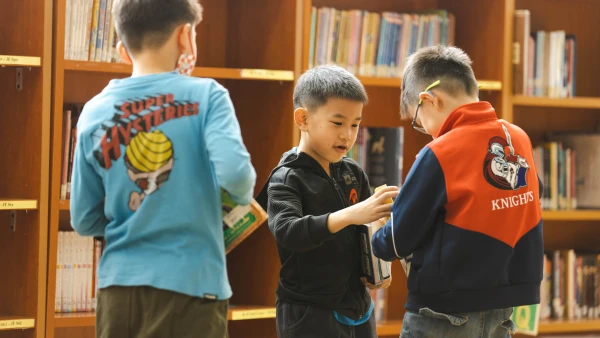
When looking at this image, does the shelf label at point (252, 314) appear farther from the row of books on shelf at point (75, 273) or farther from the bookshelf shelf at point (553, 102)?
the bookshelf shelf at point (553, 102)

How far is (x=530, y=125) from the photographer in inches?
142

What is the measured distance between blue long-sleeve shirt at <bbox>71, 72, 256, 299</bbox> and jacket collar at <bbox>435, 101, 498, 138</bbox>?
56 cm

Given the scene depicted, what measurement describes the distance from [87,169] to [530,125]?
2556 millimetres

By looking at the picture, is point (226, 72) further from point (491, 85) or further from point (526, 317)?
point (526, 317)

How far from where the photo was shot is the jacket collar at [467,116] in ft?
5.89

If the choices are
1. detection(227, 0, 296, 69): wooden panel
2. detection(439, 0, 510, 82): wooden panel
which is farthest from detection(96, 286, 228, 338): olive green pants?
detection(439, 0, 510, 82): wooden panel

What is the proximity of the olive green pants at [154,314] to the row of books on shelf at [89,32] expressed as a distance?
1366 millimetres

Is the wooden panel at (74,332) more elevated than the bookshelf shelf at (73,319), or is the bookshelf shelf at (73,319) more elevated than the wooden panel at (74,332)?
the bookshelf shelf at (73,319)

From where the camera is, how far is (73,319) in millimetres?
2627

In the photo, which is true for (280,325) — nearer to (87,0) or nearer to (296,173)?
(296,173)

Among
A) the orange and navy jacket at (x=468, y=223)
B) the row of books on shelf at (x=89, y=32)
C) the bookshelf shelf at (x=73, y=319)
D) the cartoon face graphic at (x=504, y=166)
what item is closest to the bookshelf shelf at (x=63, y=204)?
the bookshelf shelf at (x=73, y=319)

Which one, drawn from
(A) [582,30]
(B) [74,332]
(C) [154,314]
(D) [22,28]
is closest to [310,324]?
(C) [154,314]

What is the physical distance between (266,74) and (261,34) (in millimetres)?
271

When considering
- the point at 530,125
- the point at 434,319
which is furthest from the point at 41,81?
the point at 530,125
